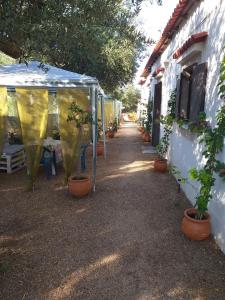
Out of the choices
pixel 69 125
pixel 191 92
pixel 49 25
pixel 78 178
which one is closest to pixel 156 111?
pixel 191 92

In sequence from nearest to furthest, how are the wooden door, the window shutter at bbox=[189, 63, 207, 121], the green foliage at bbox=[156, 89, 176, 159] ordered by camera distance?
the window shutter at bbox=[189, 63, 207, 121], the green foliage at bbox=[156, 89, 176, 159], the wooden door

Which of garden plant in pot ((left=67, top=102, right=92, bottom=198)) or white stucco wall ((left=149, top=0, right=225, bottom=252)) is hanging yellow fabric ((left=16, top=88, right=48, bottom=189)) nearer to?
garden plant in pot ((left=67, top=102, right=92, bottom=198))

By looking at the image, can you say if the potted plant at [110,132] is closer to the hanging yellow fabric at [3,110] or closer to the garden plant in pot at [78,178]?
the garden plant in pot at [78,178]

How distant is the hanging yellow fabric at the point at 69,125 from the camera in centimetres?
579

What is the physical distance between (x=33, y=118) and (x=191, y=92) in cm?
325

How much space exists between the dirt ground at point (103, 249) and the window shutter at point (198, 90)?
1822 millimetres

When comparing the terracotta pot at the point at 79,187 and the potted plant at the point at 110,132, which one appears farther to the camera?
the potted plant at the point at 110,132

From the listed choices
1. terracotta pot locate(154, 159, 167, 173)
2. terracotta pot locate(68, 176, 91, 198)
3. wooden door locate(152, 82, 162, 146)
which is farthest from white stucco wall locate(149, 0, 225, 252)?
wooden door locate(152, 82, 162, 146)

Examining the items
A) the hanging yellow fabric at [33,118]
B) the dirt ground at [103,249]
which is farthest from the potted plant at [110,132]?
the hanging yellow fabric at [33,118]

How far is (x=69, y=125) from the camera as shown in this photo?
19.4ft

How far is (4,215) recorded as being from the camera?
485cm

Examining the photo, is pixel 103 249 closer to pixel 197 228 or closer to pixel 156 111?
pixel 197 228

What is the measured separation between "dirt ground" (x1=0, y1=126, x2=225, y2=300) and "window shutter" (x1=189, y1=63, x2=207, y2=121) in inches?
71.7

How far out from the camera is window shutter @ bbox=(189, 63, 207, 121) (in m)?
4.72
